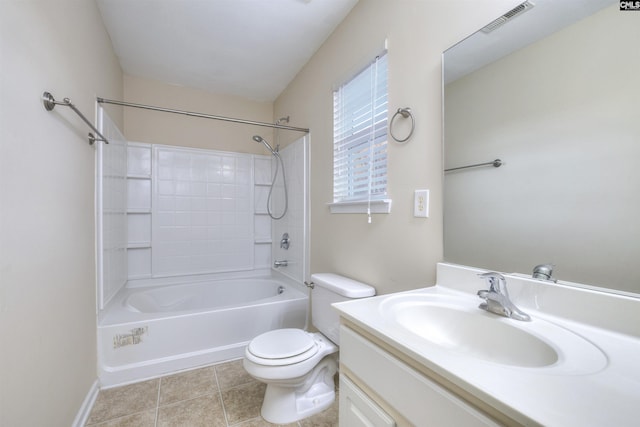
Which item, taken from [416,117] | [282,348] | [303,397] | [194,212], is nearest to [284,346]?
[282,348]

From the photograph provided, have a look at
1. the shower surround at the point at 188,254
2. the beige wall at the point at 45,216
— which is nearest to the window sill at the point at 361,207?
the shower surround at the point at 188,254

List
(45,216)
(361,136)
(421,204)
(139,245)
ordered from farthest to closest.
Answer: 1. (139,245)
2. (361,136)
3. (421,204)
4. (45,216)

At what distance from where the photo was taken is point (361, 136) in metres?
1.66

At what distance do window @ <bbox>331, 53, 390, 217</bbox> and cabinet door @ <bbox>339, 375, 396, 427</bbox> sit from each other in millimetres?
862

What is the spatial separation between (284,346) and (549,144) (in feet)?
4.85

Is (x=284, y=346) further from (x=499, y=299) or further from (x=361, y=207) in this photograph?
(x=499, y=299)

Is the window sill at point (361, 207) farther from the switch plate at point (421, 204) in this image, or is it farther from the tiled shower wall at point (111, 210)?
the tiled shower wall at point (111, 210)

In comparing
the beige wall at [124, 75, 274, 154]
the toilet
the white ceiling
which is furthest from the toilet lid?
the beige wall at [124, 75, 274, 154]

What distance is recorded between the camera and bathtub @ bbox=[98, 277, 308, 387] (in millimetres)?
1779

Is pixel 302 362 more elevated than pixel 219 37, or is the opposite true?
pixel 219 37

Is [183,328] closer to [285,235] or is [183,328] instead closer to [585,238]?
[285,235]

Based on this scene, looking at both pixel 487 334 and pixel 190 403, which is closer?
pixel 487 334

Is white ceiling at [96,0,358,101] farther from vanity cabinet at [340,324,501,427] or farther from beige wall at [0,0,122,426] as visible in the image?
vanity cabinet at [340,324,501,427]

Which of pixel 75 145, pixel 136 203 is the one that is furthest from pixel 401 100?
pixel 136 203
